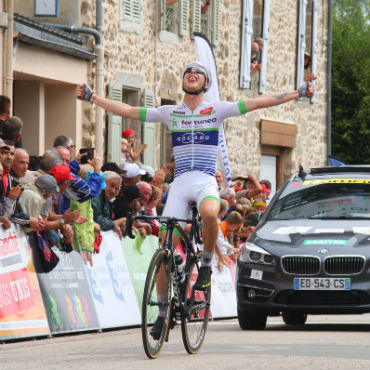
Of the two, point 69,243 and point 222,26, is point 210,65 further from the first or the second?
point 69,243

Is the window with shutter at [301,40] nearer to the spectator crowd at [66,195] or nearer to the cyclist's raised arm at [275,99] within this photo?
the spectator crowd at [66,195]

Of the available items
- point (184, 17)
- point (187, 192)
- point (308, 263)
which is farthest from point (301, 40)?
point (187, 192)

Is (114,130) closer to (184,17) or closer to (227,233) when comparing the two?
(184,17)

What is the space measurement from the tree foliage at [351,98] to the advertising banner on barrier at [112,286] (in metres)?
36.9

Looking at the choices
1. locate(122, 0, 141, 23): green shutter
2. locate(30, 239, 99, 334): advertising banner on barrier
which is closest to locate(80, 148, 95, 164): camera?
locate(30, 239, 99, 334): advertising banner on barrier

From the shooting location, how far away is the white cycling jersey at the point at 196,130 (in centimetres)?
1109

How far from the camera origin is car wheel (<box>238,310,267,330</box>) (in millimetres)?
14102

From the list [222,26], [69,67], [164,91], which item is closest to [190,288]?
[69,67]

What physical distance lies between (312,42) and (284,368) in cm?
2763

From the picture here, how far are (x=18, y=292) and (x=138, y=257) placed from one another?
3.39 meters

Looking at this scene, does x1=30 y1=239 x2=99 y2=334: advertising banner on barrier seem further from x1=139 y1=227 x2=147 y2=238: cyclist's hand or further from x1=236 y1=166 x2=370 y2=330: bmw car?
x1=139 y1=227 x2=147 y2=238: cyclist's hand

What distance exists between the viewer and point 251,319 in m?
14.2

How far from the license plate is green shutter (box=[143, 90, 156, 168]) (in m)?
11.9

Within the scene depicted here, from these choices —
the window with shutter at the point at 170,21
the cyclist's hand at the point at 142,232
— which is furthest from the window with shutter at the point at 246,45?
the cyclist's hand at the point at 142,232
